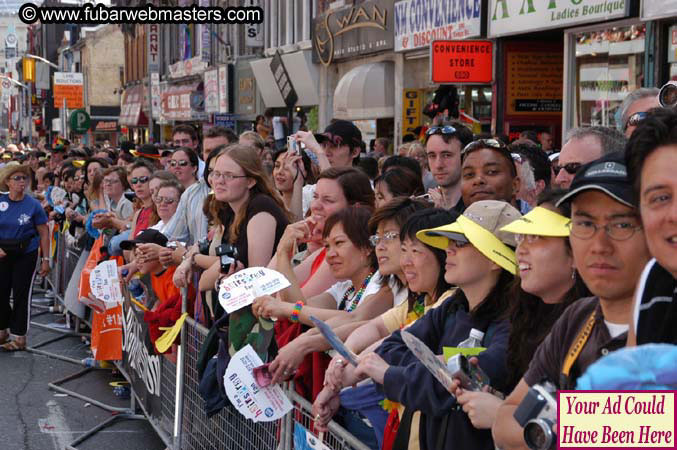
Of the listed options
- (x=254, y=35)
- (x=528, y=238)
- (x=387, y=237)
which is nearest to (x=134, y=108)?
(x=254, y=35)

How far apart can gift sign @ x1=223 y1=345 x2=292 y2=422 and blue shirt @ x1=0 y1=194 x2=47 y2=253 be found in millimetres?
7131

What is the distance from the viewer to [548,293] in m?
3.10

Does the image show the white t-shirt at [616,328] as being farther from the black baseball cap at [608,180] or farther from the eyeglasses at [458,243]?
the eyeglasses at [458,243]

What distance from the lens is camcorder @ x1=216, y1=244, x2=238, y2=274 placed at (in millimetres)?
5879

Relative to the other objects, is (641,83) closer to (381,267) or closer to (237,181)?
(237,181)

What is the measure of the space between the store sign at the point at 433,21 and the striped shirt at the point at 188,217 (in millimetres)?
8340

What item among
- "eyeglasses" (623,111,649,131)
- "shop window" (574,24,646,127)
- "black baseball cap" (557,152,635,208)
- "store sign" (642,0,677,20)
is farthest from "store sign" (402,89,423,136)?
"black baseball cap" (557,152,635,208)

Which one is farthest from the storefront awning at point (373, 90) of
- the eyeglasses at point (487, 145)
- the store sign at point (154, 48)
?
the store sign at point (154, 48)

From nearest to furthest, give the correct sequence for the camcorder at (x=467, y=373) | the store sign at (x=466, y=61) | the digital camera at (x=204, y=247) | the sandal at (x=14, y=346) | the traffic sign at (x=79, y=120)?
1. the camcorder at (x=467, y=373)
2. the digital camera at (x=204, y=247)
3. the sandal at (x=14, y=346)
4. the store sign at (x=466, y=61)
5. the traffic sign at (x=79, y=120)

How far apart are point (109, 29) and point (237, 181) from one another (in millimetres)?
62910

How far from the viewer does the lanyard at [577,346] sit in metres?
2.47

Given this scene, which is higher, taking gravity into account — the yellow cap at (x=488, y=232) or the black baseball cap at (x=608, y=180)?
the black baseball cap at (x=608, y=180)

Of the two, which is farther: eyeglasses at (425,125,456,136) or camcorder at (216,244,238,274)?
eyeglasses at (425,125,456,136)

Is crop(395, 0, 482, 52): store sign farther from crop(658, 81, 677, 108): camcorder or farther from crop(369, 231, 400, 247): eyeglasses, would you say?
crop(369, 231, 400, 247): eyeglasses
